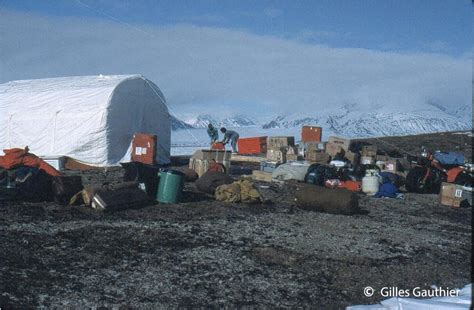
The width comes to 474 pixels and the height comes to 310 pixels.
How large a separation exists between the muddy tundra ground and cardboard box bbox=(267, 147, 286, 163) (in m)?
8.67

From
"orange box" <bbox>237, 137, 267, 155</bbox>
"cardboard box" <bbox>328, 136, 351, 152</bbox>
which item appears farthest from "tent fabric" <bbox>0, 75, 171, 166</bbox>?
"cardboard box" <bbox>328, 136, 351, 152</bbox>

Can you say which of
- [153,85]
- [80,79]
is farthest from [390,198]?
[80,79]

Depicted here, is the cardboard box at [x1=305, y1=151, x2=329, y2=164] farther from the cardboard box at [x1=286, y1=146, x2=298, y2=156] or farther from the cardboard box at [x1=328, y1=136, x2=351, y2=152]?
the cardboard box at [x1=328, y1=136, x2=351, y2=152]

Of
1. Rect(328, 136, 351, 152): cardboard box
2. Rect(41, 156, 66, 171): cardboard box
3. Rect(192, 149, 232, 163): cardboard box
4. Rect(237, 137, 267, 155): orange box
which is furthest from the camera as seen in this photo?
Rect(237, 137, 267, 155): orange box

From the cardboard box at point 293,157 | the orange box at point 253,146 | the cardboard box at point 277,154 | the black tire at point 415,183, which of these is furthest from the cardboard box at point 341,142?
the orange box at point 253,146

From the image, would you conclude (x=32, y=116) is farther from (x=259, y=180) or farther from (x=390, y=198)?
(x=390, y=198)

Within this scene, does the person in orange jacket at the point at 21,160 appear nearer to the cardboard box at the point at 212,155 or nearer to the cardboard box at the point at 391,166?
the cardboard box at the point at 212,155

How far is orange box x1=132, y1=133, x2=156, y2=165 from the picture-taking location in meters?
20.8

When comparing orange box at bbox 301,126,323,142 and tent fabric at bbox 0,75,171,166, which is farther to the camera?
orange box at bbox 301,126,323,142

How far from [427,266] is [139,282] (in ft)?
15.7

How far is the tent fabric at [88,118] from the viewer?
21.2 metres

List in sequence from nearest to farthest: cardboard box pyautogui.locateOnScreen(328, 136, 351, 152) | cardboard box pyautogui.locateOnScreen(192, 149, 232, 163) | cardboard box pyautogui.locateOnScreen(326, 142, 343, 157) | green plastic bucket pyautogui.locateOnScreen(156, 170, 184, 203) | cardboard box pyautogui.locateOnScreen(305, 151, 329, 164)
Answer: green plastic bucket pyautogui.locateOnScreen(156, 170, 184, 203) < cardboard box pyautogui.locateOnScreen(192, 149, 232, 163) < cardboard box pyautogui.locateOnScreen(305, 151, 329, 164) < cardboard box pyautogui.locateOnScreen(326, 142, 343, 157) < cardboard box pyautogui.locateOnScreen(328, 136, 351, 152)

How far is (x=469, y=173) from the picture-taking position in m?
17.9

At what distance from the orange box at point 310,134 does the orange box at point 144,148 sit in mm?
7819
